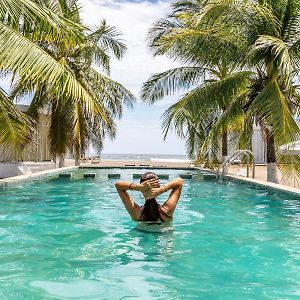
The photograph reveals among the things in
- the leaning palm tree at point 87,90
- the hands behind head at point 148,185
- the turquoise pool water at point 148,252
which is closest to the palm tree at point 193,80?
the leaning palm tree at point 87,90

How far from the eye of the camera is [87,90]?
16859 mm

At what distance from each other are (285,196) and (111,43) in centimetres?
1163

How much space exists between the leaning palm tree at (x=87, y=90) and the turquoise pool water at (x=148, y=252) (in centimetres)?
866

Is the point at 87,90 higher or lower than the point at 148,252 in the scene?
higher

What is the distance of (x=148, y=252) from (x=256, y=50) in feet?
25.1

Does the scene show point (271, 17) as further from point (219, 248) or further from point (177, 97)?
point (219, 248)

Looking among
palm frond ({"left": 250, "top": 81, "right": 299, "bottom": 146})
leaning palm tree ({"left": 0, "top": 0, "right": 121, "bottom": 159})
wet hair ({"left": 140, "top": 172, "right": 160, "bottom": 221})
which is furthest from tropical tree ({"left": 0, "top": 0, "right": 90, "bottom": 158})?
palm frond ({"left": 250, "top": 81, "right": 299, "bottom": 146})

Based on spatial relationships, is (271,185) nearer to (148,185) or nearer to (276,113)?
(276,113)

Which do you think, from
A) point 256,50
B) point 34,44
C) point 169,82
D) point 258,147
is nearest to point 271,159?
point 256,50

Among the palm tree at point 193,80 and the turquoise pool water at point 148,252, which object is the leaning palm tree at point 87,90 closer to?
the palm tree at point 193,80

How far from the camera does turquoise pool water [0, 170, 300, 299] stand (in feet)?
12.8

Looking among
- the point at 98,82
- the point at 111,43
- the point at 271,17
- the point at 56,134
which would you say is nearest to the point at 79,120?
the point at 56,134

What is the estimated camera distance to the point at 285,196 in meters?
10.3

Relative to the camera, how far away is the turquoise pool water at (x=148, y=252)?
3895 mm
